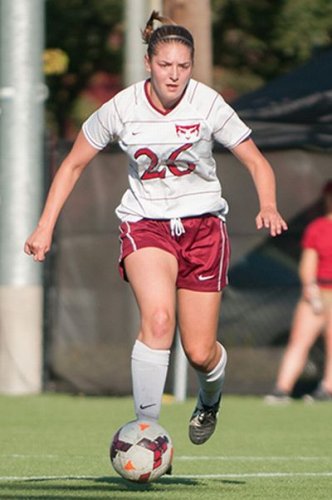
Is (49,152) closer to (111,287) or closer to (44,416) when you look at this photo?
(111,287)

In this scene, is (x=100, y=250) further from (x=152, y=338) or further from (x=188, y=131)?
(x=152, y=338)

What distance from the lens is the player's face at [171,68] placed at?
8.08m

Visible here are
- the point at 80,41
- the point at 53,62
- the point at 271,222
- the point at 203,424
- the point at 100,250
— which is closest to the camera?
the point at 271,222

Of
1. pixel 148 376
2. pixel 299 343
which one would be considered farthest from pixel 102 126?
pixel 299 343

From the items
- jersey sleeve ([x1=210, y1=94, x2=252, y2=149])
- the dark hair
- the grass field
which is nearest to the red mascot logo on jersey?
jersey sleeve ([x1=210, y1=94, x2=252, y2=149])

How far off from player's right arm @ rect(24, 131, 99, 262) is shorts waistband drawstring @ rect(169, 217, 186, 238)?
54 cm

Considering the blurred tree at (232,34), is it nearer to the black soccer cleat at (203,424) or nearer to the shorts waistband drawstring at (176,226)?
the black soccer cleat at (203,424)

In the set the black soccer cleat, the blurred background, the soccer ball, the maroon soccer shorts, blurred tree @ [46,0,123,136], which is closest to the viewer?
the soccer ball

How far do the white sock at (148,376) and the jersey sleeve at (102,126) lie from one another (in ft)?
3.47

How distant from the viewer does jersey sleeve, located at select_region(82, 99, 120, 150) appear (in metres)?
8.30

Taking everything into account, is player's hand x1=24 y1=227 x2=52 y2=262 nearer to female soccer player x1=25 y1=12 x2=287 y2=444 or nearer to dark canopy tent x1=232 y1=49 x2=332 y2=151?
female soccer player x1=25 y1=12 x2=287 y2=444

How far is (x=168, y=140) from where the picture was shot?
8219 mm

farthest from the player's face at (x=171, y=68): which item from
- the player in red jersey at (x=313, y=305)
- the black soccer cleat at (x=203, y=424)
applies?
the player in red jersey at (x=313, y=305)

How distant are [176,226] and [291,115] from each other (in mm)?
6617
